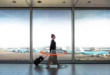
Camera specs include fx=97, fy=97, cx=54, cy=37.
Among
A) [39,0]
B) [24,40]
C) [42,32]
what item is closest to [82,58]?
[42,32]

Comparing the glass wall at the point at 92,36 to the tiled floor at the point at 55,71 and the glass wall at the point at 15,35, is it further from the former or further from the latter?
the glass wall at the point at 15,35

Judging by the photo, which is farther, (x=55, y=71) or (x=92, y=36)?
(x=92, y=36)

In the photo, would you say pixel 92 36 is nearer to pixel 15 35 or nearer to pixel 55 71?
pixel 55 71

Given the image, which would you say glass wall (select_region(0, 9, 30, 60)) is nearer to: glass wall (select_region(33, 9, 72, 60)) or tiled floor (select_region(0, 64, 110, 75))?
glass wall (select_region(33, 9, 72, 60))

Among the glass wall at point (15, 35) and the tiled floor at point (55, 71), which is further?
the glass wall at point (15, 35)

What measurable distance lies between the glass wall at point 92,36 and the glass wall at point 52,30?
0.56 metres

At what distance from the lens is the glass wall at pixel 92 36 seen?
20.1 feet

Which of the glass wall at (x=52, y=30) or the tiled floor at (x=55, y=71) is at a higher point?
the glass wall at (x=52, y=30)

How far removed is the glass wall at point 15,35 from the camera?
615 centimetres

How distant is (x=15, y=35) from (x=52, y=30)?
7.76 ft

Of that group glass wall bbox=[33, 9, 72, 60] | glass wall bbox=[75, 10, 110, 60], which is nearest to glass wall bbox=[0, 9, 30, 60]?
glass wall bbox=[33, 9, 72, 60]

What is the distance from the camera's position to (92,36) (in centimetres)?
612

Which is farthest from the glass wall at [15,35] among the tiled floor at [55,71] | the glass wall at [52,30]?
the tiled floor at [55,71]

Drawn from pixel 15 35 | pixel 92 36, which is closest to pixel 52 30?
pixel 15 35
